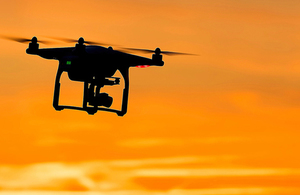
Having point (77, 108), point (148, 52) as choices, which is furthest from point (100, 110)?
point (148, 52)

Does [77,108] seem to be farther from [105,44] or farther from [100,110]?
[105,44]

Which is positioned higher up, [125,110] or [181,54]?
[181,54]

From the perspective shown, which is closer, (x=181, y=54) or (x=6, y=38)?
(x=6, y=38)
